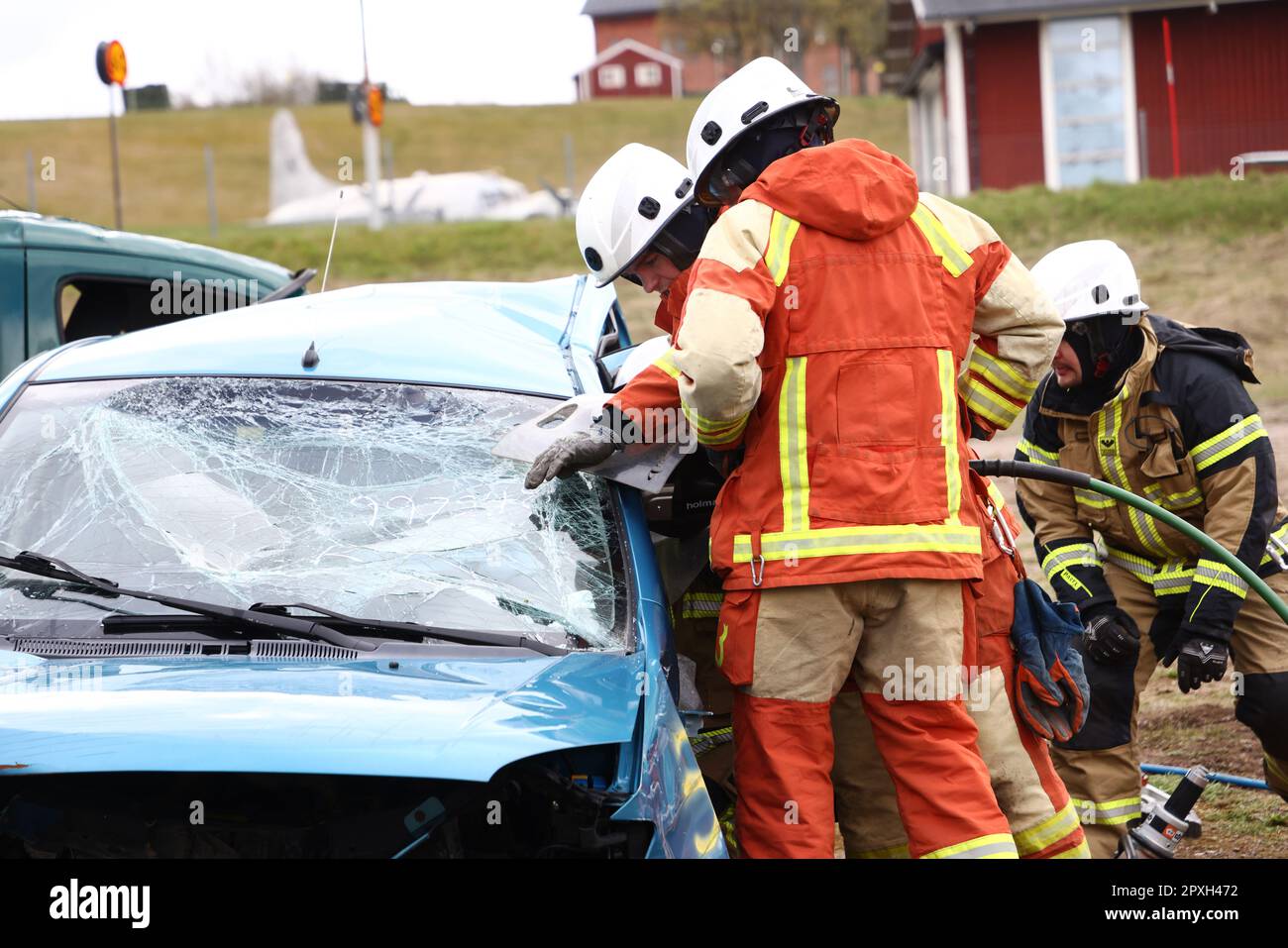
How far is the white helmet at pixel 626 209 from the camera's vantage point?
398 cm

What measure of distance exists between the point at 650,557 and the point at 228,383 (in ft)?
3.77

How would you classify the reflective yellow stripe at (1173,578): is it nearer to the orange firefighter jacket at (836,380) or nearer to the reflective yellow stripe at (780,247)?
the orange firefighter jacket at (836,380)

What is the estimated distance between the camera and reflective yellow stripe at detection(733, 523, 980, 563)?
10.3 ft

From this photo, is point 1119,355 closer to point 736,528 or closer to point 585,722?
point 736,528

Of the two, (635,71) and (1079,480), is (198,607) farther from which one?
(635,71)

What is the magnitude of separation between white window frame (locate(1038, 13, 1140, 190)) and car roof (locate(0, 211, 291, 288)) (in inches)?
732

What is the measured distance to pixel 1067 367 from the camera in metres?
4.61

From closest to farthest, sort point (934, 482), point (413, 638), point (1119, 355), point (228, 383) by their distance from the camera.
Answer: point (413, 638) → point (934, 482) → point (228, 383) → point (1119, 355)

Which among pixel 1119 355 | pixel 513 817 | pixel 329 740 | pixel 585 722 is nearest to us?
pixel 329 740

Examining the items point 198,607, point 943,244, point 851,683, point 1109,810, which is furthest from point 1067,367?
point 198,607

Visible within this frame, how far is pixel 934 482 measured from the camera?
10.5 ft

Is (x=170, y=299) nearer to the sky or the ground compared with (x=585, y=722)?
nearer to the sky

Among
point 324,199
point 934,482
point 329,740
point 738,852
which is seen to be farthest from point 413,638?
point 324,199

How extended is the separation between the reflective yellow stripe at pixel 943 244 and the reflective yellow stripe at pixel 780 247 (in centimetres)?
30
